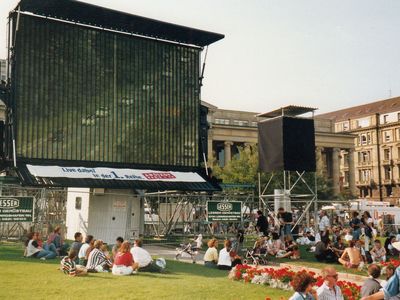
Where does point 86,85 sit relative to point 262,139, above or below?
above

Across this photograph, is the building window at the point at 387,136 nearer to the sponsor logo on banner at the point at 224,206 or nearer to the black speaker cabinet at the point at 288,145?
the black speaker cabinet at the point at 288,145

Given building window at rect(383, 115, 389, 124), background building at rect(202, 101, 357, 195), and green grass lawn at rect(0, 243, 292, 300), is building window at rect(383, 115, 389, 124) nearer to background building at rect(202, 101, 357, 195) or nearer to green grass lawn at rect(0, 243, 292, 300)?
background building at rect(202, 101, 357, 195)

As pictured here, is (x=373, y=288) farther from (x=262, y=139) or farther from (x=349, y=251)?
(x=262, y=139)

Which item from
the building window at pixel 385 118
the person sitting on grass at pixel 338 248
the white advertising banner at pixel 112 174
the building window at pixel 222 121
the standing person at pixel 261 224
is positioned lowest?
the person sitting on grass at pixel 338 248

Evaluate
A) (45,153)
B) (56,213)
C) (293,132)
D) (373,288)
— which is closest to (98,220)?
(56,213)

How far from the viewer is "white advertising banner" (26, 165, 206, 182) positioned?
25156 millimetres

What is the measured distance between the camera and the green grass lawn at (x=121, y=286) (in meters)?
11.7

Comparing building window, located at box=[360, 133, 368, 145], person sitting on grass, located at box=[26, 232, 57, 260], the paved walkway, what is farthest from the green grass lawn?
building window, located at box=[360, 133, 368, 145]

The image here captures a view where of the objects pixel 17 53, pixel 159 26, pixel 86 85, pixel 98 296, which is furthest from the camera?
pixel 159 26

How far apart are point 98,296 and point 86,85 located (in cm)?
1805

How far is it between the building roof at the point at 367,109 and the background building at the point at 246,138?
505 inches

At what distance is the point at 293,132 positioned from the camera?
2678 centimetres

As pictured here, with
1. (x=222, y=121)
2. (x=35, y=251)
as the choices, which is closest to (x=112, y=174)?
(x=35, y=251)

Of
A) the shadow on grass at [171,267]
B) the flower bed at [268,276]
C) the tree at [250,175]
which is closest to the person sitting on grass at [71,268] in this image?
the shadow on grass at [171,267]
